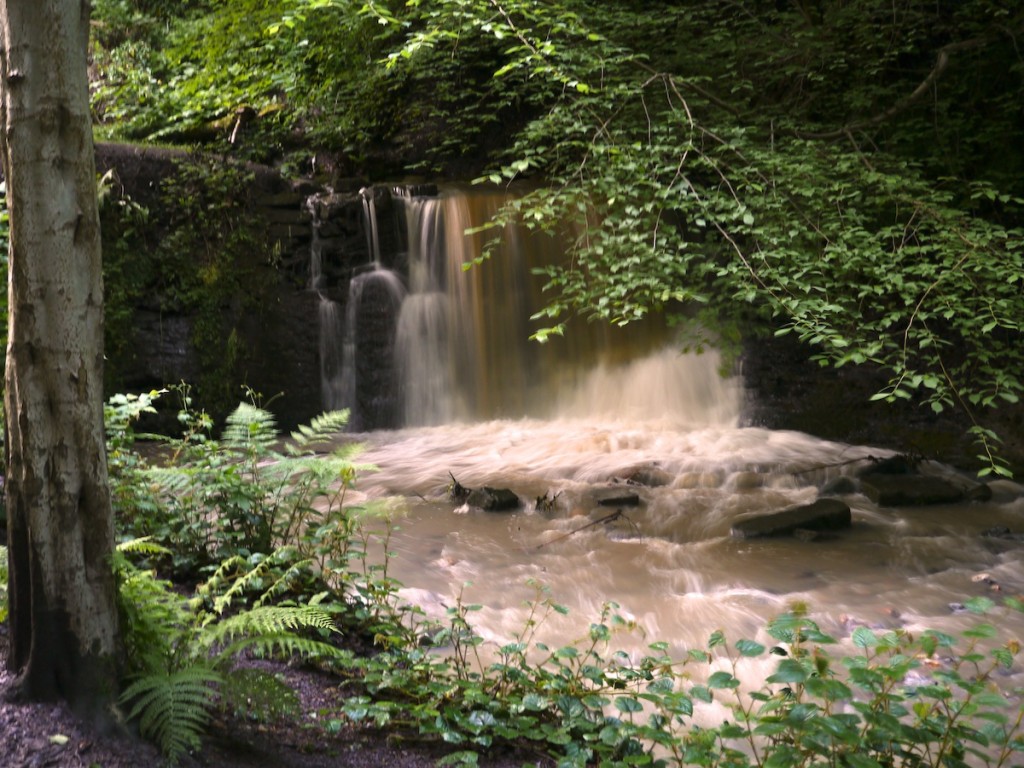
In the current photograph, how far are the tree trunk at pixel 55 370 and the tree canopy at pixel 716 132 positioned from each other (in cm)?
319

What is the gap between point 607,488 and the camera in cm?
787

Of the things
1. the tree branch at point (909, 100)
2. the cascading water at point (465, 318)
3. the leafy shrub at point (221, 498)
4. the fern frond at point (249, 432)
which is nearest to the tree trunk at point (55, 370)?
the leafy shrub at point (221, 498)

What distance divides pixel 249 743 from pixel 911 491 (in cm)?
680

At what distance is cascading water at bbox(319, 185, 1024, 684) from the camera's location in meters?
5.59

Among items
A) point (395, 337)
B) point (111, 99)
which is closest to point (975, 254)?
point (395, 337)

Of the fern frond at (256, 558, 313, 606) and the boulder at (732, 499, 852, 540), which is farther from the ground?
the fern frond at (256, 558, 313, 606)

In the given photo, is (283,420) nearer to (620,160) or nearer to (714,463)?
(714,463)

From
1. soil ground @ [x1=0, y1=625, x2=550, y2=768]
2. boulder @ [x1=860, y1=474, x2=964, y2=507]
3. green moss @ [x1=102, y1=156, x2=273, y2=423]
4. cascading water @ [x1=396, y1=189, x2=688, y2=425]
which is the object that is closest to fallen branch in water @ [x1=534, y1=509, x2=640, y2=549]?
boulder @ [x1=860, y1=474, x2=964, y2=507]

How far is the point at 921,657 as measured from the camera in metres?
4.57

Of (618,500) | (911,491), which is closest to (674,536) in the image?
(618,500)

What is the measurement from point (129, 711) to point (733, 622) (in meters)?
3.74

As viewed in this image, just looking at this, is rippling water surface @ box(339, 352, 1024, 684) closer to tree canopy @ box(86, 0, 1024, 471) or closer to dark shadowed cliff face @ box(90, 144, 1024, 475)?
dark shadowed cliff face @ box(90, 144, 1024, 475)

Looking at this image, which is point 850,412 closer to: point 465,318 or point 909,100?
point 909,100

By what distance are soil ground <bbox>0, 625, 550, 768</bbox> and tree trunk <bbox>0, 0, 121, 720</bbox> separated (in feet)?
0.25
